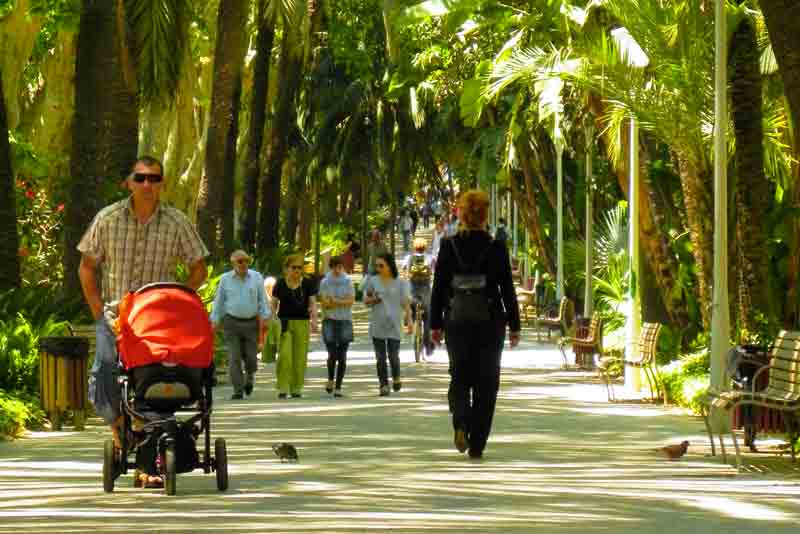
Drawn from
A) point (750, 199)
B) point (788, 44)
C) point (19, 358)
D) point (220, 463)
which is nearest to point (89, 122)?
point (19, 358)

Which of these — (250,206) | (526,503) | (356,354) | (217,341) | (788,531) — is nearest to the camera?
(788,531)

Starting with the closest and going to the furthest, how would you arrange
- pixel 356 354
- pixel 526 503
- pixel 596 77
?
pixel 526 503 → pixel 596 77 → pixel 356 354

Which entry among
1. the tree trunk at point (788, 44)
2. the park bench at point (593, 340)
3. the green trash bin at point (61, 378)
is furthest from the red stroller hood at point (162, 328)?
the park bench at point (593, 340)

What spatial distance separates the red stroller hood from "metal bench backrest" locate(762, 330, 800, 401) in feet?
15.4

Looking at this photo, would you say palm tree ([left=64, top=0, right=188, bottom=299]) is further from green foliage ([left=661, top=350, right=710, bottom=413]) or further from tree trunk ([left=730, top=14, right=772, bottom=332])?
tree trunk ([left=730, top=14, right=772, bottom=332])

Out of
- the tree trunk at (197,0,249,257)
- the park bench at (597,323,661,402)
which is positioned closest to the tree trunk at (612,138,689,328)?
the park bench at (597,323,661,402)

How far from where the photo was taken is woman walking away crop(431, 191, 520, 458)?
14383 millimetres

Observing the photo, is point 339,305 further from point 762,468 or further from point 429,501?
point 429,501

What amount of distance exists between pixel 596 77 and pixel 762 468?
9.55 m

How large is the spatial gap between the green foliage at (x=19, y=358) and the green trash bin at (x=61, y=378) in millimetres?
773

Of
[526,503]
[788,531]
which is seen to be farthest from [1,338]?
[788,531]

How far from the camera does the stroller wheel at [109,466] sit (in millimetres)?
11680

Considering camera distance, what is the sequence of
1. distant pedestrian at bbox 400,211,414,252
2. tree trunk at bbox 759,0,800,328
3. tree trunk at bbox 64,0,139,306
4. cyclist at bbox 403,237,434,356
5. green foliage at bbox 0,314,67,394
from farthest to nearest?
1. distant pedestrian at bbox 400,211,414,252
2. cyclist at bbox 403,237,434,356
3. tree trunk at bbox 64,0,139,306
4. green foliage at bbox 0,314,67,394
5. tree trunk at bbox 759,0,800,328

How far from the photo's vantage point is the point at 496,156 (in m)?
46.7
